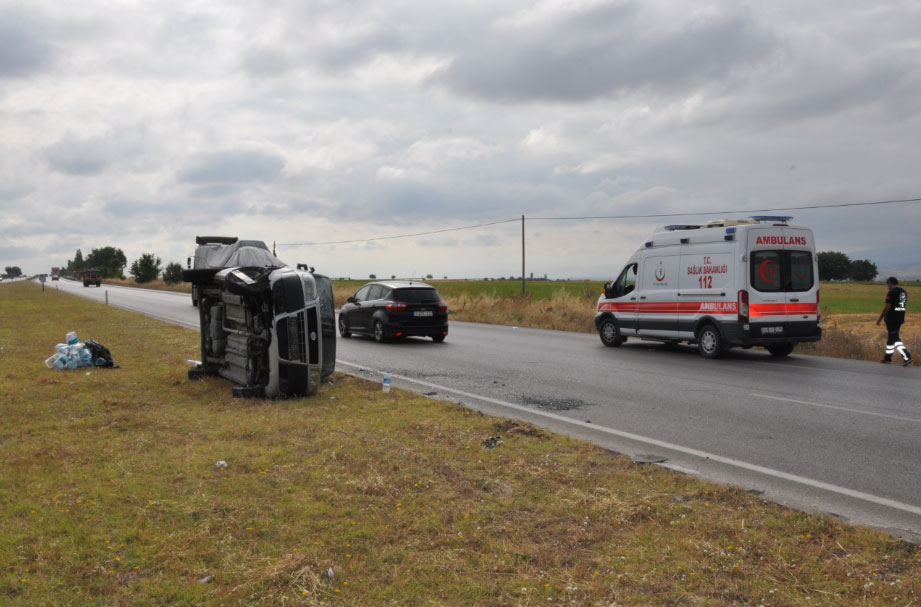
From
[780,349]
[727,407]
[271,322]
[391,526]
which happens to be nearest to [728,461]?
[727,407]

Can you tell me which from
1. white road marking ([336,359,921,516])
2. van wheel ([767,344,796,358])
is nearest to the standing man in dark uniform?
van wheel ([767,344,796,358])

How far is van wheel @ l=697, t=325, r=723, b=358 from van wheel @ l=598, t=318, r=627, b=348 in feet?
8.27

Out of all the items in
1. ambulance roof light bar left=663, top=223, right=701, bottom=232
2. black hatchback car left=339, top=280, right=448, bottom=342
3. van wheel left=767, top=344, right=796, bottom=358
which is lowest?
van wheel left=767, top=344, right=796, bottom=358

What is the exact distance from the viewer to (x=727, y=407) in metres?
9.18

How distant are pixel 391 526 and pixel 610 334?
13.6m

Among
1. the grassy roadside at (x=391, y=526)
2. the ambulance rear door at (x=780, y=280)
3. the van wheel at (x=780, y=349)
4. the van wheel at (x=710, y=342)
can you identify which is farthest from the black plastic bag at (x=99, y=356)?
the van wheel at (x=780, y=349)

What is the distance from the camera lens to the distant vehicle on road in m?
8.80

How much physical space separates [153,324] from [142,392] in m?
15.1

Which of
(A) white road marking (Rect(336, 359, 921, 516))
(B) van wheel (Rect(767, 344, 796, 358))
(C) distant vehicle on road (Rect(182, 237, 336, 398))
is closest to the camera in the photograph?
(A) white road marking (Rect(336, 359, 921, 516))

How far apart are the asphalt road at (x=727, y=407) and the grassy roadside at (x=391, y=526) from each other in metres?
0.80

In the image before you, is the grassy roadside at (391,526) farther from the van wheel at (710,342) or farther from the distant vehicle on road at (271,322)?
the van wheel at (710,342)

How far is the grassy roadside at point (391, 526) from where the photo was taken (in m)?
3.73

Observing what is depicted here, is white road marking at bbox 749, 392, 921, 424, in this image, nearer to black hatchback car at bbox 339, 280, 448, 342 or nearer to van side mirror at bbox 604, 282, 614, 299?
van side mirror at bbox 604, 282, 614, 299

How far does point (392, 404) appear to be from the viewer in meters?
8.95
